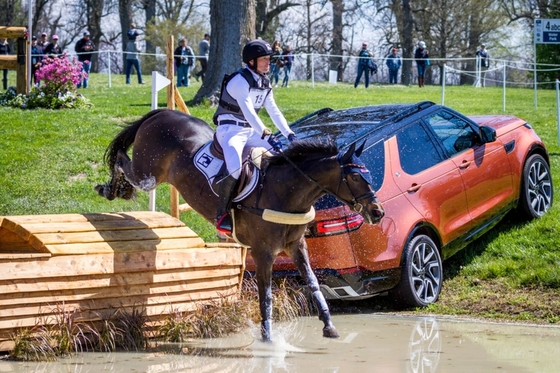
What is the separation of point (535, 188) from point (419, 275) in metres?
2.77

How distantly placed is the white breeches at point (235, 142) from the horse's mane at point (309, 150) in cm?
39

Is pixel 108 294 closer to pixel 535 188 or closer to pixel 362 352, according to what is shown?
pixel 362 352

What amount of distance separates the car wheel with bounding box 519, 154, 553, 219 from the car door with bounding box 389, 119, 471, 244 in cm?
140

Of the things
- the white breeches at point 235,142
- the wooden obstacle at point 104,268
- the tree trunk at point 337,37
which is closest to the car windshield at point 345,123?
the white breeches at point 235,142

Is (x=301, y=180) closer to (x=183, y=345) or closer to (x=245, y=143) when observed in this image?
(x=245, y=143)

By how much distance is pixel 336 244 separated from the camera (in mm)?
8234

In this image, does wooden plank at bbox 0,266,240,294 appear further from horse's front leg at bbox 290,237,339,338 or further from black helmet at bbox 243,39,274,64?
black helmet at bbox 243,39,274,64

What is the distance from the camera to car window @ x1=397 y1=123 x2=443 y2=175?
8.89 metres

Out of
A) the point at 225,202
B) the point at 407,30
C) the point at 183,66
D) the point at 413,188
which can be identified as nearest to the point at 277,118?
the point at 225,202

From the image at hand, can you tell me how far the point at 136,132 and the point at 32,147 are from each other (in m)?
5.91

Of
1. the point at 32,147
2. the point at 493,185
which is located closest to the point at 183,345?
the point at 493,185

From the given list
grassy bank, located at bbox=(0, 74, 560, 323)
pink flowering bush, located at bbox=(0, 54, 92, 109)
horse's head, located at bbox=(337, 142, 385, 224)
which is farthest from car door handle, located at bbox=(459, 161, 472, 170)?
pink flowering bush, located at bbox=(0, 54, 92, 109)

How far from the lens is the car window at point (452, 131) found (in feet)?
31.4

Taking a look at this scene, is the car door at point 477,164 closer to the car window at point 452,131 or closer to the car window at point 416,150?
the car window at point 452,131
